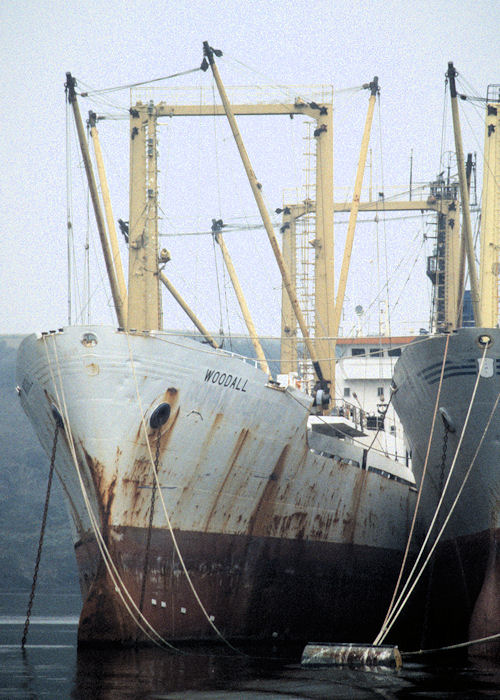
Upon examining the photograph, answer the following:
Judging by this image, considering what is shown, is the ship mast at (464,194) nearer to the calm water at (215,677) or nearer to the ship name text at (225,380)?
the ship name text at (225,380)

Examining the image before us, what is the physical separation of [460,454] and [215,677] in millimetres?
8317

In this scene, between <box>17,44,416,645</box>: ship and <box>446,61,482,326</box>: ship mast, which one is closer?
<box>17,44,416,645</box>: ship

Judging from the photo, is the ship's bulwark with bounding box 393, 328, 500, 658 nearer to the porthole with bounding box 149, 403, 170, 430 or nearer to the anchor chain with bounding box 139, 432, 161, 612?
the porthole with bounding box 149, 403, 170, 430

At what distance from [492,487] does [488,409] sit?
176 cm

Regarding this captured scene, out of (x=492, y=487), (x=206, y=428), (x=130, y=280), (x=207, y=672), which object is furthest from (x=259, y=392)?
(x=130, y=280)

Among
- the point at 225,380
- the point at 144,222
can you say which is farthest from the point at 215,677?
the point at 144,222

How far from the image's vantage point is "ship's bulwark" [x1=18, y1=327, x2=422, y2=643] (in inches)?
782

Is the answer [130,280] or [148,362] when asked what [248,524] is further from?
[130,280]

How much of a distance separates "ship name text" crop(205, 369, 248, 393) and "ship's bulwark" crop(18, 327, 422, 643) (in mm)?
34

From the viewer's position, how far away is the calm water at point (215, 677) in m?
14.6

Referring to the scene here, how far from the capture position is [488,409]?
2081 cm

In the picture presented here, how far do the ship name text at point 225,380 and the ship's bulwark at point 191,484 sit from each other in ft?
0.11

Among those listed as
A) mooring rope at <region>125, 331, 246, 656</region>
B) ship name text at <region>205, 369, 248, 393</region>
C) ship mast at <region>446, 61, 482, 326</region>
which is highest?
ship mast at <region>446, 61, 482, 326</region>

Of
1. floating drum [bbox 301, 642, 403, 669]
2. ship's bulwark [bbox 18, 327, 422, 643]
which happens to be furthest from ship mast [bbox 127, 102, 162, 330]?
floating drum [bbox 301, 642, 403, 669]
